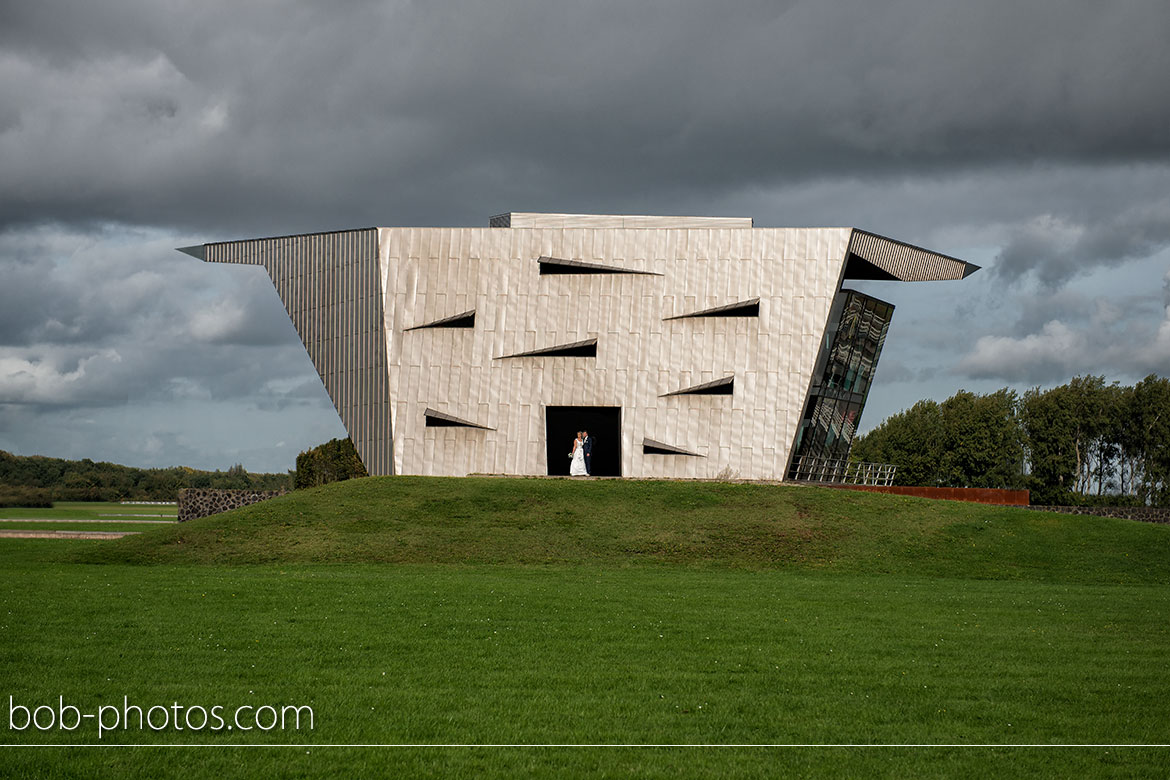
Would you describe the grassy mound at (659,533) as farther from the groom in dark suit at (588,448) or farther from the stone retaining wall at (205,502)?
→ the stone retaining wall at (205,502)

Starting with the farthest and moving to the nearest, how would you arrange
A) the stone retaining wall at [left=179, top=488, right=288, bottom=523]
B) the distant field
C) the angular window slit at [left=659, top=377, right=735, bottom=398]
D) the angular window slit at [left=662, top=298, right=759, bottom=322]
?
the distant field < the stone retaining wall at [left=179, top=488, right=288, bottom=523] < the angular window slit at [left=662, top=298, right=759, bottom=322] < the angular window slit at [left=659, top=377, right=735, bottom=398]

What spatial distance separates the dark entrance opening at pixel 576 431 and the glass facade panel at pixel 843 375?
25.4ft

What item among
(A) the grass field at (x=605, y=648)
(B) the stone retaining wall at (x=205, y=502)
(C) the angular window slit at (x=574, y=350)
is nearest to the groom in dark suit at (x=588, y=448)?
(C) the angular window slit at (x=574, y=350)

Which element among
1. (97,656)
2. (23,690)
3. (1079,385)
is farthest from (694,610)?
(1079,385)

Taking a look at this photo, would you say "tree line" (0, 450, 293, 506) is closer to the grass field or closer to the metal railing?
the metal railing

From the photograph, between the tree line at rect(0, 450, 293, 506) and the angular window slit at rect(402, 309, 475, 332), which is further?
the tree line at rect(0, 450, 293, 506)

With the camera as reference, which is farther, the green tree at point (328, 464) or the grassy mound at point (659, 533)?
the green tree at point (328, 464)

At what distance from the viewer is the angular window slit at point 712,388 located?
37.2 meters

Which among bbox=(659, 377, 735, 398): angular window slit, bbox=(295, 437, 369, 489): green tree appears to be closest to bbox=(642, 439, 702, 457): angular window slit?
bbox=(659, 377, 735, 398): angular window slit

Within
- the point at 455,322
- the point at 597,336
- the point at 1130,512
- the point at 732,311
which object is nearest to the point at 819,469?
the point at 732,311

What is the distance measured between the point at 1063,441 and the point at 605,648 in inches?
2355

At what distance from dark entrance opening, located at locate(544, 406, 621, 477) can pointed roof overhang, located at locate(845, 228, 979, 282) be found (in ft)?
36.9

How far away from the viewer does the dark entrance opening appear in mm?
42156

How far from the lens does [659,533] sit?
27.8 meters
